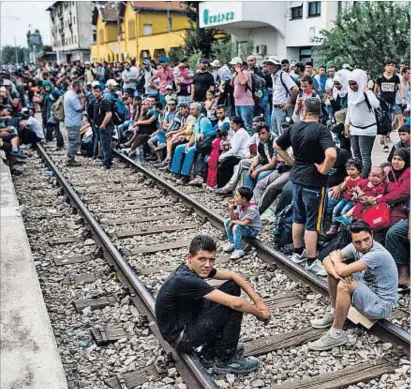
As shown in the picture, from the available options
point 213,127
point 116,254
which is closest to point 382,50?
point 213,127

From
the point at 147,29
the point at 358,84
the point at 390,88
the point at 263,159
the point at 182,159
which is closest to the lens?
the point at 358,84

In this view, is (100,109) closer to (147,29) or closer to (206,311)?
(206,311)

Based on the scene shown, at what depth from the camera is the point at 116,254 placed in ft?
23.0

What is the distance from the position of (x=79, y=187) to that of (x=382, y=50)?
11.1 metres

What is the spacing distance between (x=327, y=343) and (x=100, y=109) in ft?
30.3

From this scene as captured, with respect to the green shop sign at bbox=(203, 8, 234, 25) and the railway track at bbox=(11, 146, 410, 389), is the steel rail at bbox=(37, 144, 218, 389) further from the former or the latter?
the green shop sign at bbox=(203, 8, 234, 25)

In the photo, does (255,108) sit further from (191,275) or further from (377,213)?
(191,275)

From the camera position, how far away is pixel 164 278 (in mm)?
6523

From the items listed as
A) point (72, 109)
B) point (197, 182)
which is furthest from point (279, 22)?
point (197, 182)

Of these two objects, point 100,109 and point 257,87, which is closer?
point 257,87

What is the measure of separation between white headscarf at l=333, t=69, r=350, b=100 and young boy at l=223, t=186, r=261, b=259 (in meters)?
4.28

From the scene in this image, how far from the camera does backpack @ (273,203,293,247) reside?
7.27 m

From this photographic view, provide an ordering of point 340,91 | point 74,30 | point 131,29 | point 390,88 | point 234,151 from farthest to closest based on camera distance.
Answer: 1. point 74,30
2. point 131,29
3. point 390,88
4. point 340,91
5. point 234,151

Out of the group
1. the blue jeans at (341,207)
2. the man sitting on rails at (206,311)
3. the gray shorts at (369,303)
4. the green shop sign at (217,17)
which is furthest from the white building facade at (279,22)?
the man sitting on rails at (206,311)
